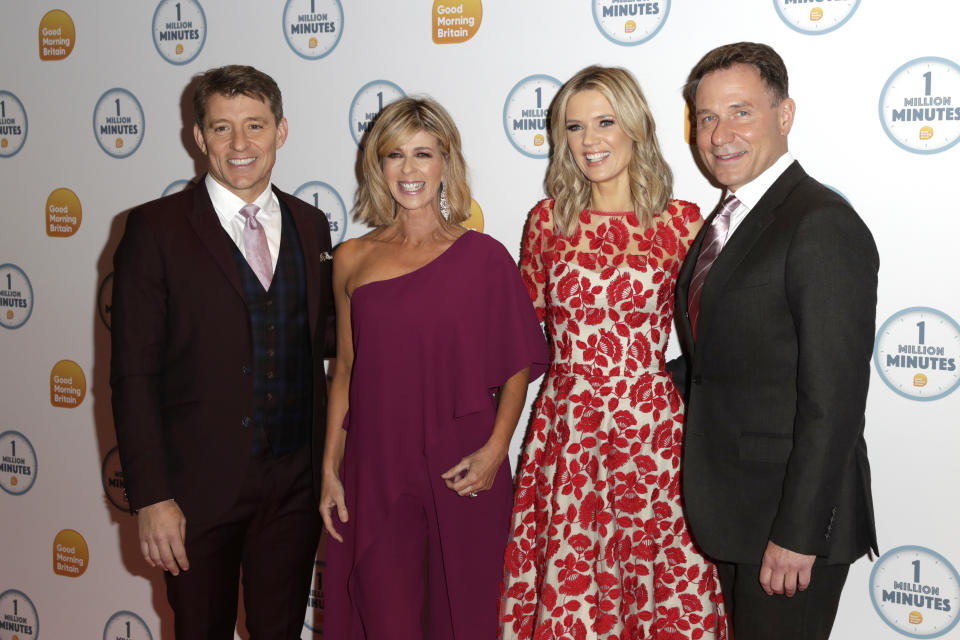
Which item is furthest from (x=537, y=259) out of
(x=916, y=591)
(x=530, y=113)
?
(x=916, y=591)

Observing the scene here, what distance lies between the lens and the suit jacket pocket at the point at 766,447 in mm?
1937

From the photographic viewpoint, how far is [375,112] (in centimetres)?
312

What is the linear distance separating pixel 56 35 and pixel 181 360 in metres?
2.07

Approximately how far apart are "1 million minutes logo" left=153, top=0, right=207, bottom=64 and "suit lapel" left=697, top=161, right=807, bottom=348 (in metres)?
2.35

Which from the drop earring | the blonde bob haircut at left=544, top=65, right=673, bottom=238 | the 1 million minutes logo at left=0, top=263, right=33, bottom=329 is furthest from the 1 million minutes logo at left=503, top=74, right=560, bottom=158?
the 1 million minutes logo at left=0, top=263, right=33, bottom=329

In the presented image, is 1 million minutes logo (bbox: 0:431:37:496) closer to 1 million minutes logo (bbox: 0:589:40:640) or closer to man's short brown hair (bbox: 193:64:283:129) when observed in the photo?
1 million minutes logo (bbox: 0:589:40:640)

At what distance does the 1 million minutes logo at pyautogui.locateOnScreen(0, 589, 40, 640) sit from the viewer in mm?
3865

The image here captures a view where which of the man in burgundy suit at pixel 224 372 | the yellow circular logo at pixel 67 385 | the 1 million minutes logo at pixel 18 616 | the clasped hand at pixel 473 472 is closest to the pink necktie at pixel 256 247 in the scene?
the man in burgundy suit at pixel 224 372

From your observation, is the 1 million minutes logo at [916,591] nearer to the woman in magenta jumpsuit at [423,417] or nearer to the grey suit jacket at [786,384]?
the grey suit jacket at [786,384]

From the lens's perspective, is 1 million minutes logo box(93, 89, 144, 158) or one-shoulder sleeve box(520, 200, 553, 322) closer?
one-shoulder sleeve box(520, 200, 553, 322)

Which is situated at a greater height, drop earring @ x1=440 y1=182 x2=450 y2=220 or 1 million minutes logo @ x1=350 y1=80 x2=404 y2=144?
1 million minutes logo @ x1=350 y1=80 x2=404 y2=144

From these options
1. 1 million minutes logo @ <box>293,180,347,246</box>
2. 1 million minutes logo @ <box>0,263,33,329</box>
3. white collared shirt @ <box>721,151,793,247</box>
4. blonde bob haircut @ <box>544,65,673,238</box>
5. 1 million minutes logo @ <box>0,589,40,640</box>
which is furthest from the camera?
1 million minutes logo @ <box>0,589,40,640</box>

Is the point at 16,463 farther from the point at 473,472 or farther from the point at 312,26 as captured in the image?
the point at 473,472

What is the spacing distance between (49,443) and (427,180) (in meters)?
2.40
